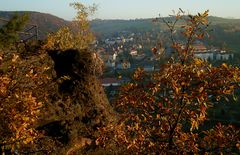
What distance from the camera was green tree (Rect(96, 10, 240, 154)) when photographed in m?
10.5

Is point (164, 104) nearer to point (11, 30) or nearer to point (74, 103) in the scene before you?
point (11, 30)

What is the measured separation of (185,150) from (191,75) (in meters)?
2.02

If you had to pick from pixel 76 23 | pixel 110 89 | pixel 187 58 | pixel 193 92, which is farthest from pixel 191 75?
pixel 110 89

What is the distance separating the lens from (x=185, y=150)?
35.6 ft

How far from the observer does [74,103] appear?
72.0 feet

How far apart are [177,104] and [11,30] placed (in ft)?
31.9

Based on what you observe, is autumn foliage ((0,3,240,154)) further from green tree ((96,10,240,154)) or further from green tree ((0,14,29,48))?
green tree ((0,14,29,48))

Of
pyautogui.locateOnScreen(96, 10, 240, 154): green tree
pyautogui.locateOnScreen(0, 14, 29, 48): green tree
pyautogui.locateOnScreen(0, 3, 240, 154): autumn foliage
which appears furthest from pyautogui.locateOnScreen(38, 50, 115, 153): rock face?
pyautogui.locateOnScreen(96, 10, 240, 154): green tree

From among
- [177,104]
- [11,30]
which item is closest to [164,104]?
[177,104]

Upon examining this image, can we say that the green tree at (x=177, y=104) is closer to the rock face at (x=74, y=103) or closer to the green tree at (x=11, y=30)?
the rock face at (x=74, y=103)

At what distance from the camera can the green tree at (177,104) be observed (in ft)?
34.3

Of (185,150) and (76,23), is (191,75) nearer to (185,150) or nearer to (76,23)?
(185,150)

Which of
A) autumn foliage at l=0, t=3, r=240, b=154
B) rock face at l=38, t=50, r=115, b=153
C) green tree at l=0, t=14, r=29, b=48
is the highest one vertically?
green tree at l=0, t=14, r=29, b=48

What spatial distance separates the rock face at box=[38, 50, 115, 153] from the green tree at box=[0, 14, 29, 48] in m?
3.01
